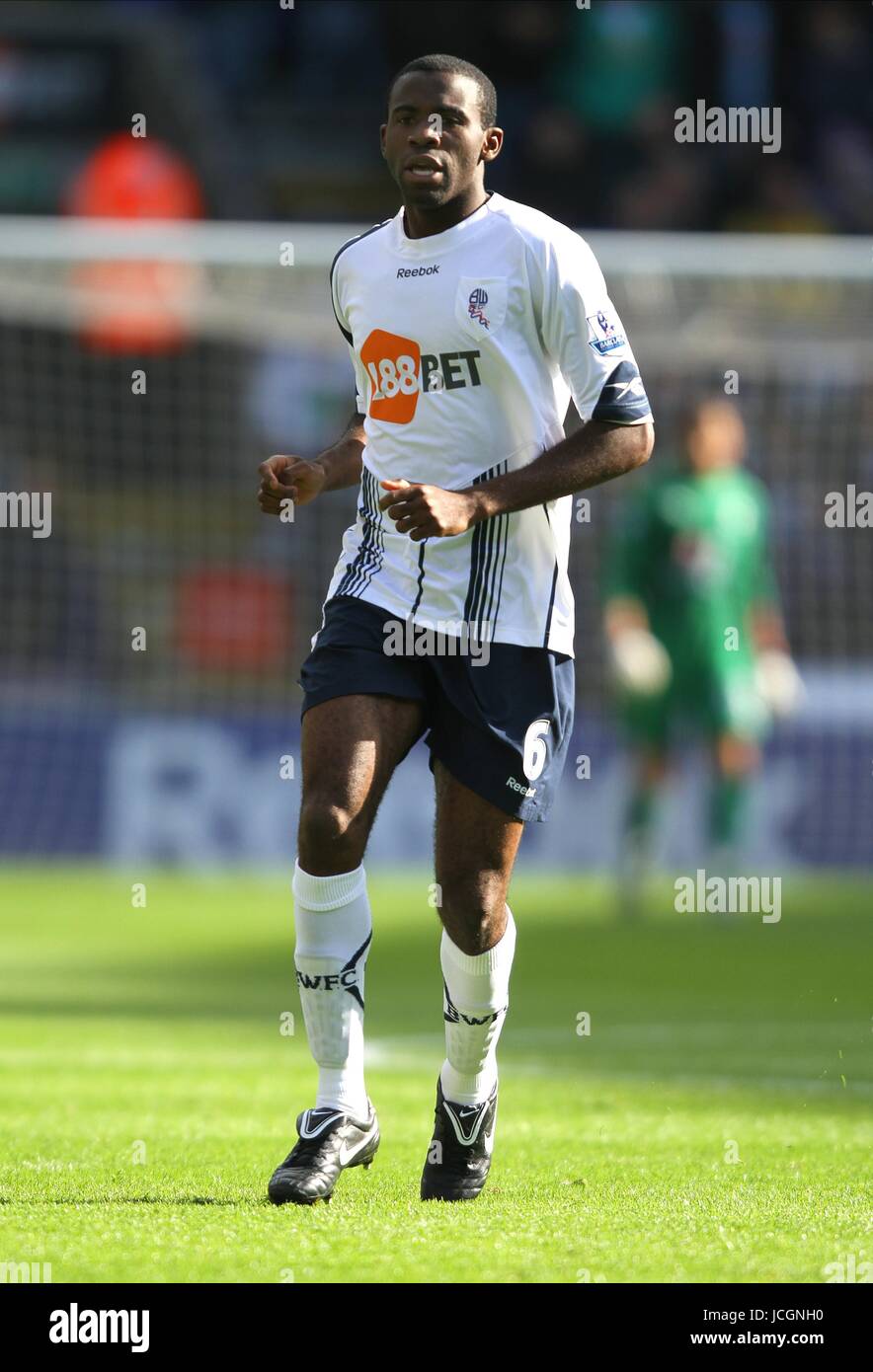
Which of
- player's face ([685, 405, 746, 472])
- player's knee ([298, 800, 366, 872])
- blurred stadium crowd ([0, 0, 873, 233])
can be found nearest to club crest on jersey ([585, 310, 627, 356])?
player's knee ([298, 800, 366, 872])

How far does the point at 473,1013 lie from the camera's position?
15.0 ft

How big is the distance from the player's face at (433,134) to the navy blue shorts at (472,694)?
88 centimetres

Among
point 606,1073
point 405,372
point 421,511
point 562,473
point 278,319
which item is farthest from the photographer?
point 278,319

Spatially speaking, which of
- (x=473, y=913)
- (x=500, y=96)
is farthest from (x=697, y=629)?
(x=500, y=96)

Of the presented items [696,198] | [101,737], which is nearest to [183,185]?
[696,198]

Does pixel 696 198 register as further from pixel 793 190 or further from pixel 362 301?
pixel 362 301

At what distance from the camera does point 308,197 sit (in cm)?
1952

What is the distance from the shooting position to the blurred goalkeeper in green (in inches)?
444

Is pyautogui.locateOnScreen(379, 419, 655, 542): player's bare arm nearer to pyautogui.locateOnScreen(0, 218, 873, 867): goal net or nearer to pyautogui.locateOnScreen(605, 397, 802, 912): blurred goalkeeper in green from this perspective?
pyautogui.locateOnScreen(605, 397, 802, 912): blurred goalkeeper in green

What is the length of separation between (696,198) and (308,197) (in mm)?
3721

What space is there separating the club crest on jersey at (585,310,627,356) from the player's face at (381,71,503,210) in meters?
0.40

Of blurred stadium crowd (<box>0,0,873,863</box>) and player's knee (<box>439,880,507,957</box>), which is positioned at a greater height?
blurred stadium crowd (<box>0,0,873,863</box>)

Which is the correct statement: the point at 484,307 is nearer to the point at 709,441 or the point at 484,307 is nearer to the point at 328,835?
the point at 328,835

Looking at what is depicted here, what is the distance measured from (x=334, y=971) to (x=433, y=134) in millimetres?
1734
